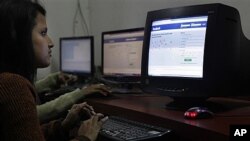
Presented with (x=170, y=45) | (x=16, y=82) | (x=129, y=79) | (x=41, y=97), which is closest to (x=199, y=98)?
(x=170, y=45)

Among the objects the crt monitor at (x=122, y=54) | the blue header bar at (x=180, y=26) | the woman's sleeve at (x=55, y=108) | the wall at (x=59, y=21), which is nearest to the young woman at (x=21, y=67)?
the woman's sleeve at (x=55, y=108)

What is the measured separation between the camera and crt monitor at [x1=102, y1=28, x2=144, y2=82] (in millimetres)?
2197

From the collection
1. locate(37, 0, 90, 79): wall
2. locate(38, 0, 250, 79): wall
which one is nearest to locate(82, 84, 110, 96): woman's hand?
locate(38, 0, 250, 79): wall

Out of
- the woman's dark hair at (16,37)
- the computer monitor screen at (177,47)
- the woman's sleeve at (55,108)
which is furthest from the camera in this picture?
the woman's sleeve at (55,108)

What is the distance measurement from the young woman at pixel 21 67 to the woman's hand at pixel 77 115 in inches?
2.1

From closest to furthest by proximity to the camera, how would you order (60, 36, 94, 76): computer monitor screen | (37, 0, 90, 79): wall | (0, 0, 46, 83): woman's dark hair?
(0, 0, 46, 83): woman's dark hair < (60, 36, 94, 76): computer monitor screen < (37, 0, 90, 79): wall

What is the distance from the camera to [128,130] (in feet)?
3.83

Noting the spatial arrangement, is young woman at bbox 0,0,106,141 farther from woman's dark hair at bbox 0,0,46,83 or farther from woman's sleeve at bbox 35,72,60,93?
woman's sleeve at bbox 35,72,60,93

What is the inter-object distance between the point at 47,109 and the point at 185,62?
688 millimetres

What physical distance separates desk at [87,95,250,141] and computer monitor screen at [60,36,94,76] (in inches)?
47.4

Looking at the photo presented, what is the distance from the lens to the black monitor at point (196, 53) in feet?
4.07

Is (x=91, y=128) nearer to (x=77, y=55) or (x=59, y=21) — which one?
(x=77, y=55)

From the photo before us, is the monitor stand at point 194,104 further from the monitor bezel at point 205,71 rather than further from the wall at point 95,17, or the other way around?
the wall at point 95,17

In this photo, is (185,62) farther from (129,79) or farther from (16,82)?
(129,79)
